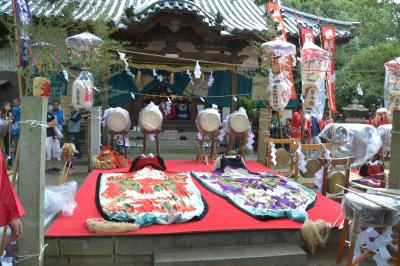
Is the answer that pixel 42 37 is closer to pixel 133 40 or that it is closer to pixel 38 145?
pixel 133 40

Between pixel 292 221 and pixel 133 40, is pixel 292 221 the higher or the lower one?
the lower one

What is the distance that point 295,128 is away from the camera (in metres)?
12.3

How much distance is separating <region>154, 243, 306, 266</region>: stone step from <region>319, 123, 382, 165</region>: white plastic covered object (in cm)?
504

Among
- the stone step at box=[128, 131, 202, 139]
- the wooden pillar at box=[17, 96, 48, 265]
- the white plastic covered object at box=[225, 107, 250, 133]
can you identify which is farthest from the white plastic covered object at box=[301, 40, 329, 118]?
the wooden pillar at box=[17, 96, 48, 265]

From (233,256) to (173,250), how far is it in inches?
28.4

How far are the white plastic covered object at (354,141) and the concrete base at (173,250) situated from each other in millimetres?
5020

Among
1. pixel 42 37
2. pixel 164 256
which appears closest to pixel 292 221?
pixel 164 256

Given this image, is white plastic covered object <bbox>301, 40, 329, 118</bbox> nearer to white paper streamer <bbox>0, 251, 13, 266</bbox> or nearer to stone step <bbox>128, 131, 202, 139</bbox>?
stone step <bbox>128, 131, 202, 139</bbox>

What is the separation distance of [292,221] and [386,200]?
145 cm

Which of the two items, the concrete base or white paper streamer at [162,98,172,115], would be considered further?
white paper streamer at [162,98,172,115]

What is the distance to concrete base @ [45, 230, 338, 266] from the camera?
171 inches

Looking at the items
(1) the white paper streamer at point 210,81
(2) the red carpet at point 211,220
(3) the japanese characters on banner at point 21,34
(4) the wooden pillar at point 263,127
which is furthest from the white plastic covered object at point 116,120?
(3) the japanese characters on banner at point 21,34

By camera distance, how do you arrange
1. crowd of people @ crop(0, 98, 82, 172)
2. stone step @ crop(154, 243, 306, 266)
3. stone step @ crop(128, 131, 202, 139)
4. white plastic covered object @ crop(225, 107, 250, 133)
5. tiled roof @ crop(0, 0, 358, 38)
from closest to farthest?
stone step @ crop(154, 243, 306, 266) → crowd of people @ crop(0, 98, 82, 172) → white plastic covered object @ crop(225, 107, 250, 133) → tiled roof @ crop(0, 0, 358, 38) → stone step @ crop(128, 131, 202, 139)

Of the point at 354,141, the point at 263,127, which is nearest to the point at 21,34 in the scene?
the point at 263,127
